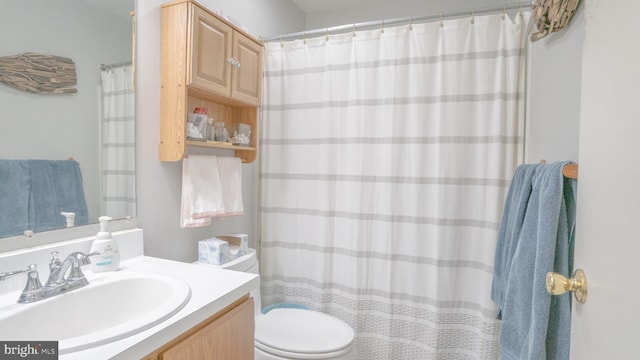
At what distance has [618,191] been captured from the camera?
0.50 metres

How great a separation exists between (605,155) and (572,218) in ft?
1.76

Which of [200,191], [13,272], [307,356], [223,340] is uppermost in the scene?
[200,191]

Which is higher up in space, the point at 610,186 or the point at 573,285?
the point at 610,186

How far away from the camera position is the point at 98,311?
92cm

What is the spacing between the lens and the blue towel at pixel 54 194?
0.96 meters

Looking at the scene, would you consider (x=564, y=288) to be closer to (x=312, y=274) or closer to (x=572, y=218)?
(x=572, y=218)

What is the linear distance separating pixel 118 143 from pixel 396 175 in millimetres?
1337

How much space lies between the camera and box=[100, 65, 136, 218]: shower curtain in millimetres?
1141

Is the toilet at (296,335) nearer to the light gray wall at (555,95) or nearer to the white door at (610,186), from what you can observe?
the white door at (610,186)

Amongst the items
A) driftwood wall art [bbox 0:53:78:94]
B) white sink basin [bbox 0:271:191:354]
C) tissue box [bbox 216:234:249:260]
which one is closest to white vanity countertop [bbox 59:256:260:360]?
white sink basin [bbox 0:271:191:354]

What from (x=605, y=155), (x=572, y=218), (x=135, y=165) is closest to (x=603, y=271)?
(x=605, y=155)

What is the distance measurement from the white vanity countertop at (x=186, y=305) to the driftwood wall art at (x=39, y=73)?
615 mm

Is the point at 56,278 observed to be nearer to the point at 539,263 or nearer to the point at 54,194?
the point at 54,194

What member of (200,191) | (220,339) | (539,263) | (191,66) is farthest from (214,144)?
(539,263)
